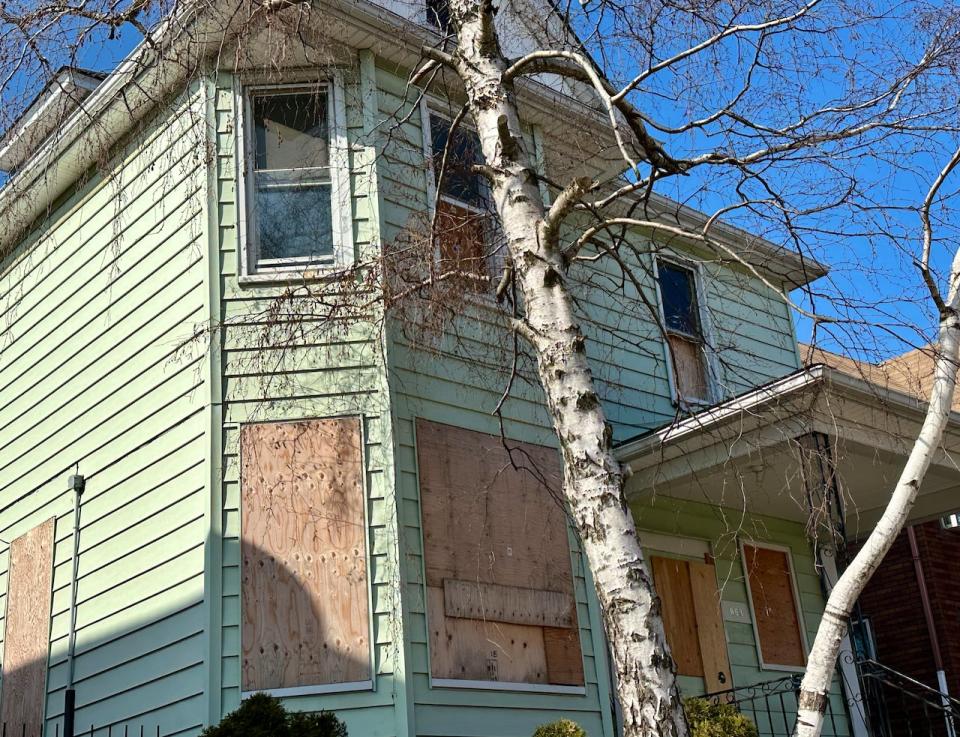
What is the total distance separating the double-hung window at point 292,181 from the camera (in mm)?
8859

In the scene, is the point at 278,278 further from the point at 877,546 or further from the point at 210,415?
the point at 877,546

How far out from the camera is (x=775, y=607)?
11.5 m

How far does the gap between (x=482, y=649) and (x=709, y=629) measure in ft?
10.9

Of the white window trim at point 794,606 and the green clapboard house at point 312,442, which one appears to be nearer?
the green clapboard house at point 312,442

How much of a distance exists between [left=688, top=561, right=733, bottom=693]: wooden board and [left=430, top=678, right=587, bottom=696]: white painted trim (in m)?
2.34

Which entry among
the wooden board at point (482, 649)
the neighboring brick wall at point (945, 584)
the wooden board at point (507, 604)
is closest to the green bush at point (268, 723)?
the wooden board at point (482, 649)

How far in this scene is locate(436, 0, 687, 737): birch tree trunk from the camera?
4.69 meters

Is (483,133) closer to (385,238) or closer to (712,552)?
(385,238)

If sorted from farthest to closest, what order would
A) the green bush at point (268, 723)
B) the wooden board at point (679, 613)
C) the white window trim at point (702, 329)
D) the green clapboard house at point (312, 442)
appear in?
1. the white window trim at point (702, 329)
2. the wooden board at point (679, 613)
3. the green clapboard house at point (312, 442)
4. the green bush at point (268, 723)

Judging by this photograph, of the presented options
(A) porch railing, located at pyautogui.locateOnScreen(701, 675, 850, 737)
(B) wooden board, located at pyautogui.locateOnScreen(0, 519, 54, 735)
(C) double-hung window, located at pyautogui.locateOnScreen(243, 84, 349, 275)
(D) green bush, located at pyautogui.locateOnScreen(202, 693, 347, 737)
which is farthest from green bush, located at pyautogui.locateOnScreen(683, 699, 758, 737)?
(B) wooden board, located at pyautogui.locateOnScreen(0, 519, 54, 735)

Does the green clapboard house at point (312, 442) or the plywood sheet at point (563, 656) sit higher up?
the green clapboard house at point (312, 442)

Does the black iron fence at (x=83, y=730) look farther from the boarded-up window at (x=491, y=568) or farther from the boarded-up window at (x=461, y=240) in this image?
the boarded-up window at (x=461, y=240)

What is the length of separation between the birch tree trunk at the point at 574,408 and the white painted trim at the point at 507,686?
2.88 meters

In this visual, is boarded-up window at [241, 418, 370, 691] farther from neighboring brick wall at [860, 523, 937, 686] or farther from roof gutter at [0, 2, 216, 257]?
neighboring brick wall at [860, 523, 937, 686]
